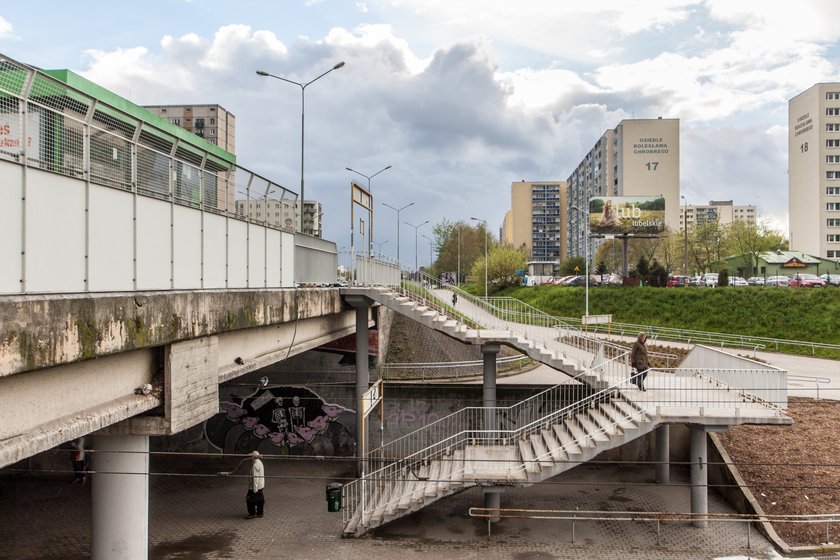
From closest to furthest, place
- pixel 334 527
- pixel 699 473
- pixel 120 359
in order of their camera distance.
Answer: pixel 120 359 < pixel 699 473 < pixel 334 527

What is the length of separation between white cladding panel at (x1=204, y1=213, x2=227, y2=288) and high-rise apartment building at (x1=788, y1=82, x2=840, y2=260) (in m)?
84.8

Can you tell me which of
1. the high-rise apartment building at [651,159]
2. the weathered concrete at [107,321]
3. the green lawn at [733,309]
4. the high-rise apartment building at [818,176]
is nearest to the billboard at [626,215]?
the green lawn at [733,309]

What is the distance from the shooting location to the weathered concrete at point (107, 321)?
19.6ft

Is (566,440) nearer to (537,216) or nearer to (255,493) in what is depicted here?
(255,493)

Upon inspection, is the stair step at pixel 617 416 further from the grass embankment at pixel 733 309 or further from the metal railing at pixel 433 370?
the grass embankment at pixel 733 309

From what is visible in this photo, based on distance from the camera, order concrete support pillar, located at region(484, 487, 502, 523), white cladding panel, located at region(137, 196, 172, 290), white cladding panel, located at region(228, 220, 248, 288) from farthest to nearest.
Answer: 1. concrete support pillar, located at region(484, 487, 502, 523)
2. white cladding panel, located at region(228, 220, 248, 288)
3. white cladding panel, located at region(137, 196, 172, 290)

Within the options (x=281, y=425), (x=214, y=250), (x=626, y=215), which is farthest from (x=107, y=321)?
(x=626, y=215)

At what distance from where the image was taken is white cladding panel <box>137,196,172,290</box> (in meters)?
8.83

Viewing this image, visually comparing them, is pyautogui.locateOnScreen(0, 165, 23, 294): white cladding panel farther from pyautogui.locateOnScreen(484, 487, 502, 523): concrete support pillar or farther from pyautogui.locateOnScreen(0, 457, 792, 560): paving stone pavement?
pyautogui.locateOnScreen(484, 487, 502, 523): concrete support pillar

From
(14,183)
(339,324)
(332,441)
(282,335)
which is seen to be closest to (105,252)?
(14,183)

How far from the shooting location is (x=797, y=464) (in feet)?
46.1

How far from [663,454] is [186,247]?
14989 mm

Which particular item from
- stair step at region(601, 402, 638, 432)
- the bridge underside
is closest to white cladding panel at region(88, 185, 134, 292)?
the bridge underside

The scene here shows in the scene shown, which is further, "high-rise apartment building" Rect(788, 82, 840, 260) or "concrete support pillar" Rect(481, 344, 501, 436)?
"high-rise apartment building" Rect(788, 82, 840, 260)
